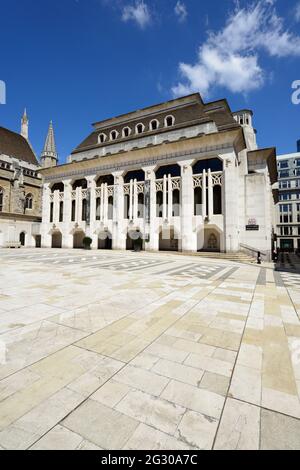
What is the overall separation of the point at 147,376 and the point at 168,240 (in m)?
30.2

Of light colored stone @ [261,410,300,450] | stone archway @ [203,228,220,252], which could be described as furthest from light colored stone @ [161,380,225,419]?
stone archway @ [203,228,220,252]

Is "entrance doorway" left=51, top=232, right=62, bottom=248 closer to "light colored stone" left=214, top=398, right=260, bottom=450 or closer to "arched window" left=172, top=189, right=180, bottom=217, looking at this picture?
"arched window" left=172, top=189, right=180, bottom=217

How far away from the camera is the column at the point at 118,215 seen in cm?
3234

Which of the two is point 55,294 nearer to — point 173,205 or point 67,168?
point 173,205

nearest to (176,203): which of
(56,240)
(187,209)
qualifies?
(187,209)

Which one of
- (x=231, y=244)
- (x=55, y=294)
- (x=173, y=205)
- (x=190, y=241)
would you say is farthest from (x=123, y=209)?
(x=55, y=294)

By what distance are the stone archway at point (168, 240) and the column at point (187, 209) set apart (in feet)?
7.52

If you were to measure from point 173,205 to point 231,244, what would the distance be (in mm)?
9292

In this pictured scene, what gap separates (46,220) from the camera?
39.7 meters

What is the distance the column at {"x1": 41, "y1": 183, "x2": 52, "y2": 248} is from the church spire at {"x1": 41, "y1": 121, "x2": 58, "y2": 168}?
46.5 feet

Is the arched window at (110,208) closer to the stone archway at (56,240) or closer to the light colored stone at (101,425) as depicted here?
the stone archway at (56,240)

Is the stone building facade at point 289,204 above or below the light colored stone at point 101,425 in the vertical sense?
above

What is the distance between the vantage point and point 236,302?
660 centimetres

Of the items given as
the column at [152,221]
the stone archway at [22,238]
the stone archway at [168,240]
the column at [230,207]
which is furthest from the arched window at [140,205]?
the stone archway at [22,238]
